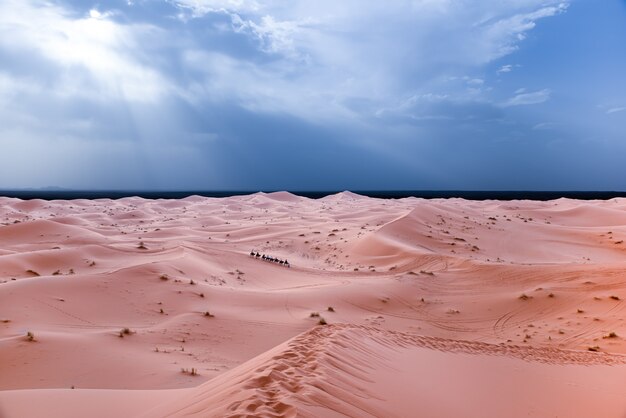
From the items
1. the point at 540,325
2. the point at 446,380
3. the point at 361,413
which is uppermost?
the point at 361,413

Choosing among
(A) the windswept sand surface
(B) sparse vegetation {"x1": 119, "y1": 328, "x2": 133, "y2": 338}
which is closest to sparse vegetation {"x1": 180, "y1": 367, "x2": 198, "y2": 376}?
(A) the windswept sand surface

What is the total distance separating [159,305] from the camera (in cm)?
1084

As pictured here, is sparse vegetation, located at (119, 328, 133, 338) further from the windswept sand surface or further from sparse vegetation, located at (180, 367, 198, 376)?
sparse vegetation, located at (180, 367, 198, 376)

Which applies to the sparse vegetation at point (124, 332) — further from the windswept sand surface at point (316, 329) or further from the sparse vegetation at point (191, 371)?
the sparse vegetation at point (191, 371)

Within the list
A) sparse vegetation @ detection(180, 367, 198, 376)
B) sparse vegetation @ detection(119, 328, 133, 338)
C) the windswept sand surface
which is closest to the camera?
the windswept sand surface

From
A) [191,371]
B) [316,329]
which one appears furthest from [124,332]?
[316,329]

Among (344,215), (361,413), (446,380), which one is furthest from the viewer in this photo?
(344,215)

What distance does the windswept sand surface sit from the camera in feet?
15.8

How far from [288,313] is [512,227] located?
68.3ft

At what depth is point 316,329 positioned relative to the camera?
6.61 m

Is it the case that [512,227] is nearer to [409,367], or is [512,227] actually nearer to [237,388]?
[409,367]

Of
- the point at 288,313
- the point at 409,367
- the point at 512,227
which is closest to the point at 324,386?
the point at 409,367

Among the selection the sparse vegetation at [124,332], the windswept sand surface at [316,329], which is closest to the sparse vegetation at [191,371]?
the windswept sand surface at [316,329]

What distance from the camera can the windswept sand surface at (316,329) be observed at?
4805 mm
